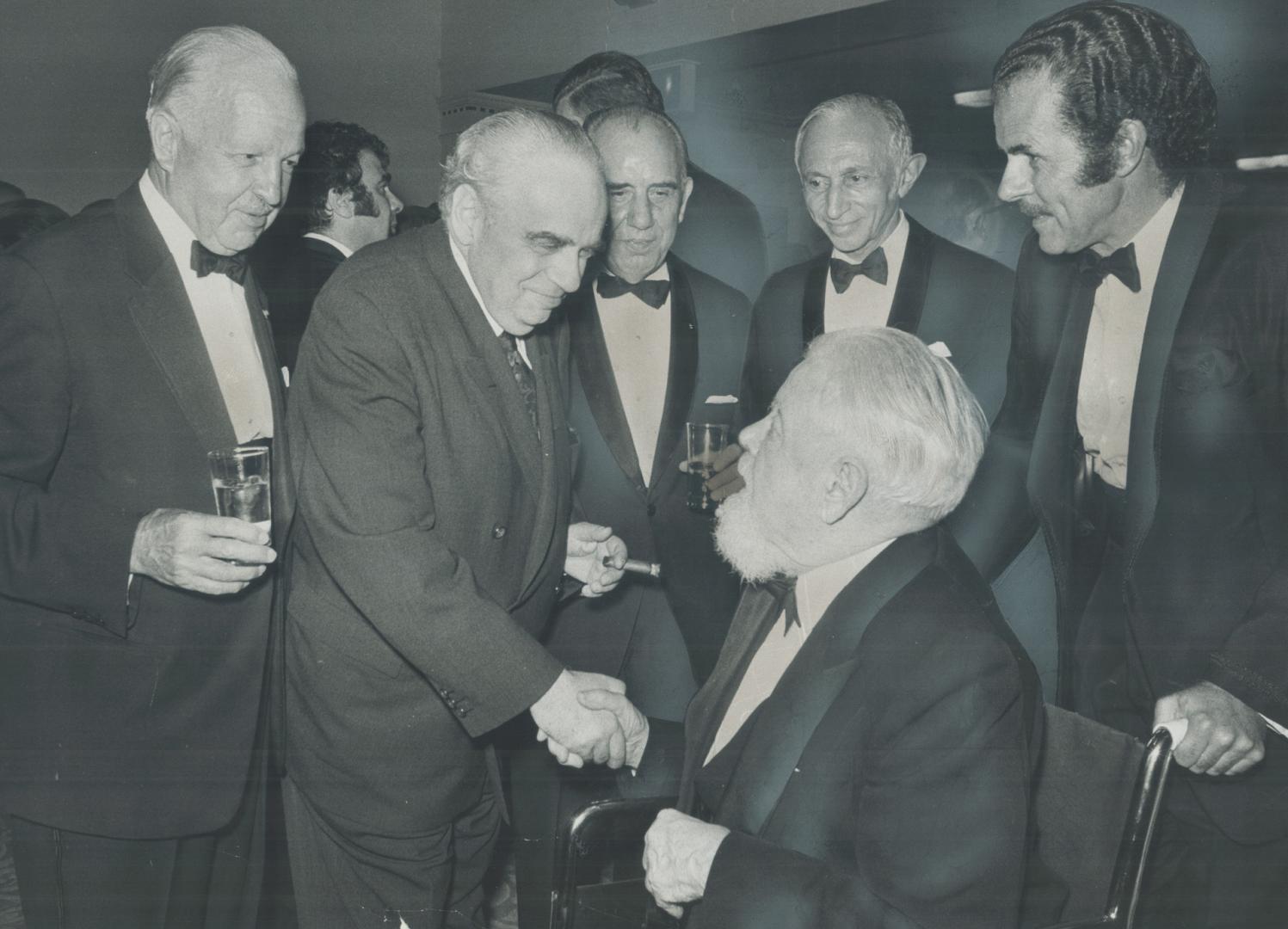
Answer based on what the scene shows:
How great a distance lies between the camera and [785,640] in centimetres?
185

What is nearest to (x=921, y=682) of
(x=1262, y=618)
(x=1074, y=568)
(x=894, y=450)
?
(x=894, y=450)

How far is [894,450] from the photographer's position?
1.59 m

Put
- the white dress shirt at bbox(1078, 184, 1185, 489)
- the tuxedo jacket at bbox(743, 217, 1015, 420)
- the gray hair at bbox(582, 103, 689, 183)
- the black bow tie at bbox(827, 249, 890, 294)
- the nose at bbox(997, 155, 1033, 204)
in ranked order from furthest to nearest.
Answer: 1. the gray hair at bbox(582, 103, 689, 183)
2. the black bow tie at bbox(827, 249, 890, 294)
3. the tuxedo jacket at bbox(743, 217, 1015, 420)
4. the nose at bbox(997, 155, 1033, 204)
5. the white dress shirt at bbox(1078, 184, 1185, 489)

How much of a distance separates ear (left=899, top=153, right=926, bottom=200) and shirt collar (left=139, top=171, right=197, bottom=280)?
187cm

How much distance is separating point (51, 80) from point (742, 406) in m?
3.24

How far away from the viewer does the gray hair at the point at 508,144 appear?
1.97m

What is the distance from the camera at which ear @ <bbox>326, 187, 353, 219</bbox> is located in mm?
3795

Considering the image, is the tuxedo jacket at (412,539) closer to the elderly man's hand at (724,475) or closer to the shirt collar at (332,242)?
the elderly man's hand at (724,475)

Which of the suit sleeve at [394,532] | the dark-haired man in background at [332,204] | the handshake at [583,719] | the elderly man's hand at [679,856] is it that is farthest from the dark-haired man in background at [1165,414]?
the dark-haired man in background at [332,204]

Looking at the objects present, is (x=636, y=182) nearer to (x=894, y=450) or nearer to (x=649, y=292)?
(x=649, y=292)

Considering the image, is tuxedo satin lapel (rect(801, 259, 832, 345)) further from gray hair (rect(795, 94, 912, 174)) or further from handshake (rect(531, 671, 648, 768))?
handshake (rect(531, 671, 648, 768))

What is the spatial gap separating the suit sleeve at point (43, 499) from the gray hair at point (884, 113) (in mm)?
2064

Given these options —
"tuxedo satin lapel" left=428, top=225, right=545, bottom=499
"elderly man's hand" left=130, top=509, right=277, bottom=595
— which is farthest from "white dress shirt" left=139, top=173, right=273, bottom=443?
"tuxedo satin lapel" left=428, top=225, right=545, bottom=499

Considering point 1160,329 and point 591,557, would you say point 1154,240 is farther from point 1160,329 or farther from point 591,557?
point 591,557
